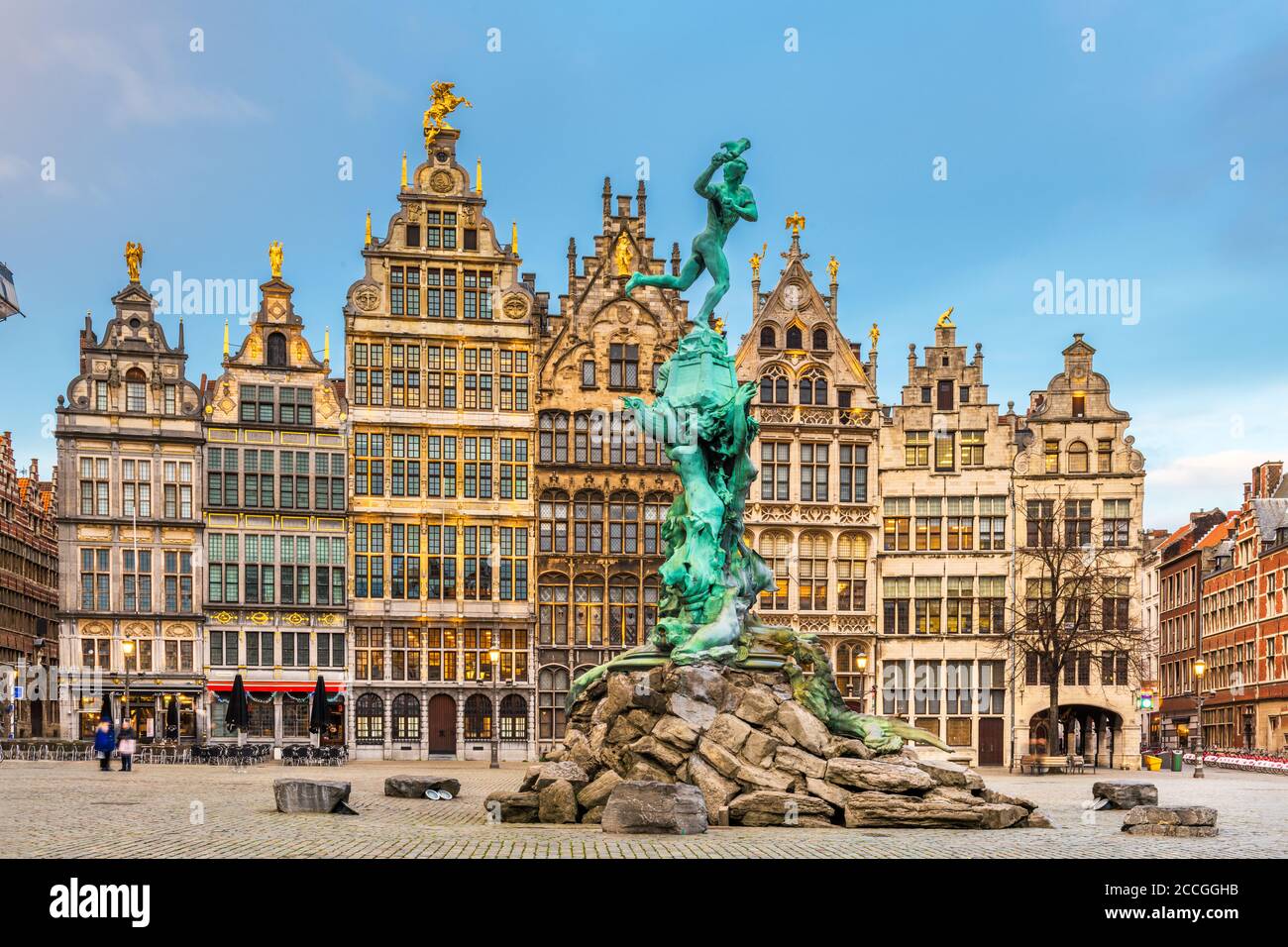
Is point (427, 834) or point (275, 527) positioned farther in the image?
point (275, 527)

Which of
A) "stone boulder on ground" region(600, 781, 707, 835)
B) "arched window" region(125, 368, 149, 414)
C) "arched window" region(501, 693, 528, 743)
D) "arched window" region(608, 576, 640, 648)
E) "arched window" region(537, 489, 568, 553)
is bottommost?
"arched window" region(501, 693, 528, 743)

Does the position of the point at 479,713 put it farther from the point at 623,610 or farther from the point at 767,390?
the point at 767,390

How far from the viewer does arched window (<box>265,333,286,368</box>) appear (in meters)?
59.1

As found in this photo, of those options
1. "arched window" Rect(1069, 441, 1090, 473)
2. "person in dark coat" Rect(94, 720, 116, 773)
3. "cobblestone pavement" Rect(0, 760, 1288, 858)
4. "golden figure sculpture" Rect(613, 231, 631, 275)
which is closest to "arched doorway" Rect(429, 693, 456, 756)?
"golden figure sculpture" Rect(613, 231, 631, 275)

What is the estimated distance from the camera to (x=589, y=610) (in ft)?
197

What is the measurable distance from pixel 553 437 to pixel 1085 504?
67.6 ft

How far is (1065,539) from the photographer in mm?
60531

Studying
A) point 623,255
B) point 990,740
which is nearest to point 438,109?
point 623,255

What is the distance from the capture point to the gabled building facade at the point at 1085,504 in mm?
60281

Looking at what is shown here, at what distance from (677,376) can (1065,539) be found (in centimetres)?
3435

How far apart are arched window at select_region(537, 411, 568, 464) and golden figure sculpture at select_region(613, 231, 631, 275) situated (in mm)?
6119

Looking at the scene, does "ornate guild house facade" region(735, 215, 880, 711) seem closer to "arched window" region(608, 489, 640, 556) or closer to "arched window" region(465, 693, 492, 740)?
"arched window" region(608, 489, 640, 556)

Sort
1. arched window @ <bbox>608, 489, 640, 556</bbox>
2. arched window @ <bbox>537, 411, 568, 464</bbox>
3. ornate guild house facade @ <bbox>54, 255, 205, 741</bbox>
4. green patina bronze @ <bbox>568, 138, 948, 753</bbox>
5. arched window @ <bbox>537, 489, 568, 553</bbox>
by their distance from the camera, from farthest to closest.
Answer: arched window @ <bbox>608, 489, 640, 556</bbox> → arched window @ <bbox>537, 411, 568, 464</bbox> → arched window @ <bbox>537, 489, 568, 553</bbox> → ornate guild house facade @ <bbox>54, 255, 205, 741</bbox> → green patina bronze @ <bbox>568, 138, 948, 753</bbox>
